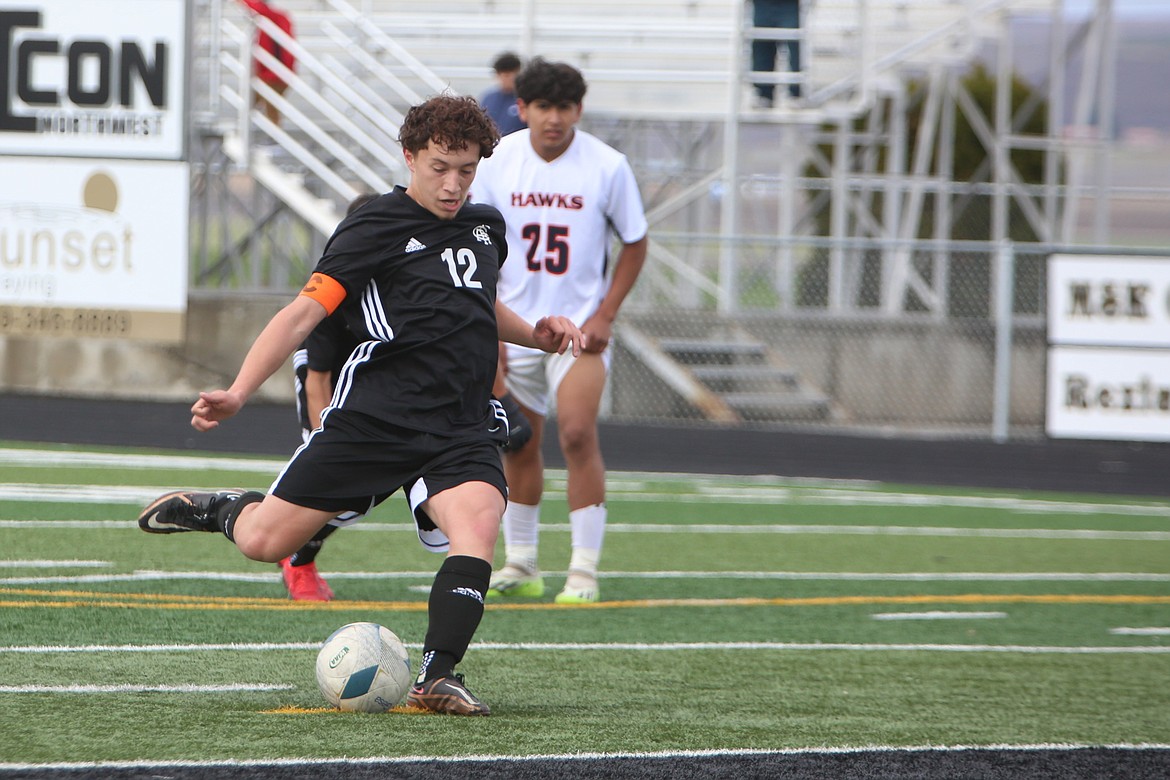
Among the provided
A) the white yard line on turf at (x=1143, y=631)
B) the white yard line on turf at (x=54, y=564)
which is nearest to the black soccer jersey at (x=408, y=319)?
the white yard line on turf at (x=54, y=564)

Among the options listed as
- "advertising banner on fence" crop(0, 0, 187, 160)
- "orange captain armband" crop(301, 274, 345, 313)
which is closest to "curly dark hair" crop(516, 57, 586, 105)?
"orange captain armband" crop(301, 274, 345, 313)

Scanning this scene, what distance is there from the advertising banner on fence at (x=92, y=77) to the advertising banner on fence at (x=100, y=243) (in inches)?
8.8

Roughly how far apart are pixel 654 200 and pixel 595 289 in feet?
45.2

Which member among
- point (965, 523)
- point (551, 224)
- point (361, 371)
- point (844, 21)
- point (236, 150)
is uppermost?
point (844, 21)

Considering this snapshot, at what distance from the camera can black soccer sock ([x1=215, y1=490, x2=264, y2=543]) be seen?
188 inches

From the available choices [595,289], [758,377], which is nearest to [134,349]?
[758,377]

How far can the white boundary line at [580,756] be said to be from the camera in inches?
142

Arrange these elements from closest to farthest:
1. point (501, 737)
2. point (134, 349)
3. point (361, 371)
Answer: point (501, 737)
point (361, 371)
point (134, 349)

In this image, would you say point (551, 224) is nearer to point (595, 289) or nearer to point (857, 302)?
point (595, 289)

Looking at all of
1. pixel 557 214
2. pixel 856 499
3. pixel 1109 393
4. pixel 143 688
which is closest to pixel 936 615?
pixel 557 214

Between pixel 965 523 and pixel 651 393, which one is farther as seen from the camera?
Answer: pixel 651 393

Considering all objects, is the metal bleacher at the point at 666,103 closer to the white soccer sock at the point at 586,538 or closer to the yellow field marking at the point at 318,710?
the white soccer sock at the point at 586,538

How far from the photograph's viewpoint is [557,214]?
6.71 m

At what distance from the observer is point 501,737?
13.4 ft
